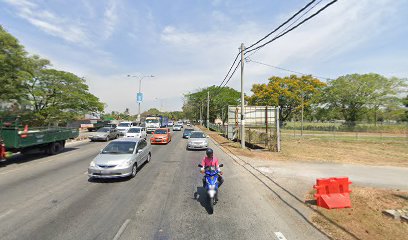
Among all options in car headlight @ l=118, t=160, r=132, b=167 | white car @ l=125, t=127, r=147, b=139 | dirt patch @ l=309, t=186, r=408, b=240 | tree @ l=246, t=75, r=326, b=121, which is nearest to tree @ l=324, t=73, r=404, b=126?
tree @ l=246, t=75, r=326, b=121

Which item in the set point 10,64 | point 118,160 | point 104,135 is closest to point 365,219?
point 118,160

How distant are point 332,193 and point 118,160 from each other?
740 cm

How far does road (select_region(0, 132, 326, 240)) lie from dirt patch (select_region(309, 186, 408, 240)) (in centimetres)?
51

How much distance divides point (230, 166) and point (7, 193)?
933 centimetres

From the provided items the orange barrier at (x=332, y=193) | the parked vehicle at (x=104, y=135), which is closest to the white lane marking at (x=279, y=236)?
the orange barrier at (x=332, y=193)

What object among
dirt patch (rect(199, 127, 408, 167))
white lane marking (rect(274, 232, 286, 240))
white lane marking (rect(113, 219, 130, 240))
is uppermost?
white lane marking (rect(113, 219, 130, 240))

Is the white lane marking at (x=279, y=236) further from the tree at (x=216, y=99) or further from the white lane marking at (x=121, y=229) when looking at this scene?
the tree at (x=216, y=99)

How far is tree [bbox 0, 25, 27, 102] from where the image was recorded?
57.9 feet

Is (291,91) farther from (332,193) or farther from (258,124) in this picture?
(332,193)

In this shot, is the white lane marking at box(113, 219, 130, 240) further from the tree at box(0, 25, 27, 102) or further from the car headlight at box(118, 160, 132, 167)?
the tree at box(0, 25, 27, 102)

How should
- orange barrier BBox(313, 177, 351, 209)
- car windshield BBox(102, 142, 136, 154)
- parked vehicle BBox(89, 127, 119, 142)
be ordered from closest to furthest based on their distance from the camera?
orange barrier BBox(313, 177, 351, 209) < car windshield BBox(102, 142, 136, 154) < parked vehicle BBox(89, 127, 119, 142)

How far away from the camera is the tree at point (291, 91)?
5462cm

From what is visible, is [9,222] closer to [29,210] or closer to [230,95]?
[29,210]

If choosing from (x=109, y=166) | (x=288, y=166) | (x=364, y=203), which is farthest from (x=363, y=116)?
Result: (x=109, y=166)
